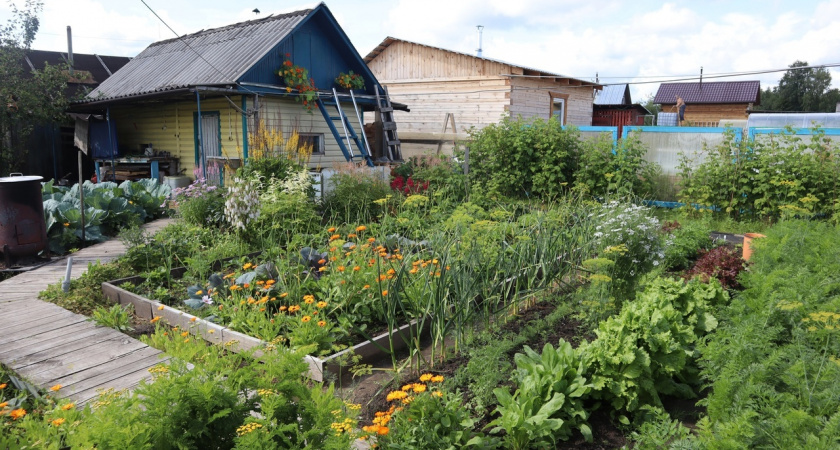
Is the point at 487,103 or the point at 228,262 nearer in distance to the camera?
the point at 228,262

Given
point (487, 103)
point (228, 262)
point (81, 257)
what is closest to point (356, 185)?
point (228, 262)

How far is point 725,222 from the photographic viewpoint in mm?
8758

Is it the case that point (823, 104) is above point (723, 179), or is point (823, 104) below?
above

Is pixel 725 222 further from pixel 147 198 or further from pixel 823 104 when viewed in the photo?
pixel 823 104

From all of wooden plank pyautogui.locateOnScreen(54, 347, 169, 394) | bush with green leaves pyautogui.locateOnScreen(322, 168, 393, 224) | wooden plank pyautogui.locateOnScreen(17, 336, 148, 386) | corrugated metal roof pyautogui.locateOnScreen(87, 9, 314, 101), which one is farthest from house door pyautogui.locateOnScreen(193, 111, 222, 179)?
wooden plank pyautogui.locateOnScreen(54, 347, 169, 394)

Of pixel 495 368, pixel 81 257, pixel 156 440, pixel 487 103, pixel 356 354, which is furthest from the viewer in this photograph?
pixel 487 103

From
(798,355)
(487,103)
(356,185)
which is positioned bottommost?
(798,355)

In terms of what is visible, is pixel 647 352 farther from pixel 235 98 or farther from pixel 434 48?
pixel 434 48

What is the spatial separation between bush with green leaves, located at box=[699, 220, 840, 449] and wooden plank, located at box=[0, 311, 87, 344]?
180 inches

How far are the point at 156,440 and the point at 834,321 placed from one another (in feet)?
10.7

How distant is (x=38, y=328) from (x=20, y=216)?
95.3 inches

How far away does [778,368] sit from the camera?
2.76 m

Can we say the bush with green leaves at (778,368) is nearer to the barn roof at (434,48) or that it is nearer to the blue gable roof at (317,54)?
the blue gable roof at (317,54)

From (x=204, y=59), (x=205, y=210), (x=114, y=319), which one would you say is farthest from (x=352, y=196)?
(x=204, y=59)
